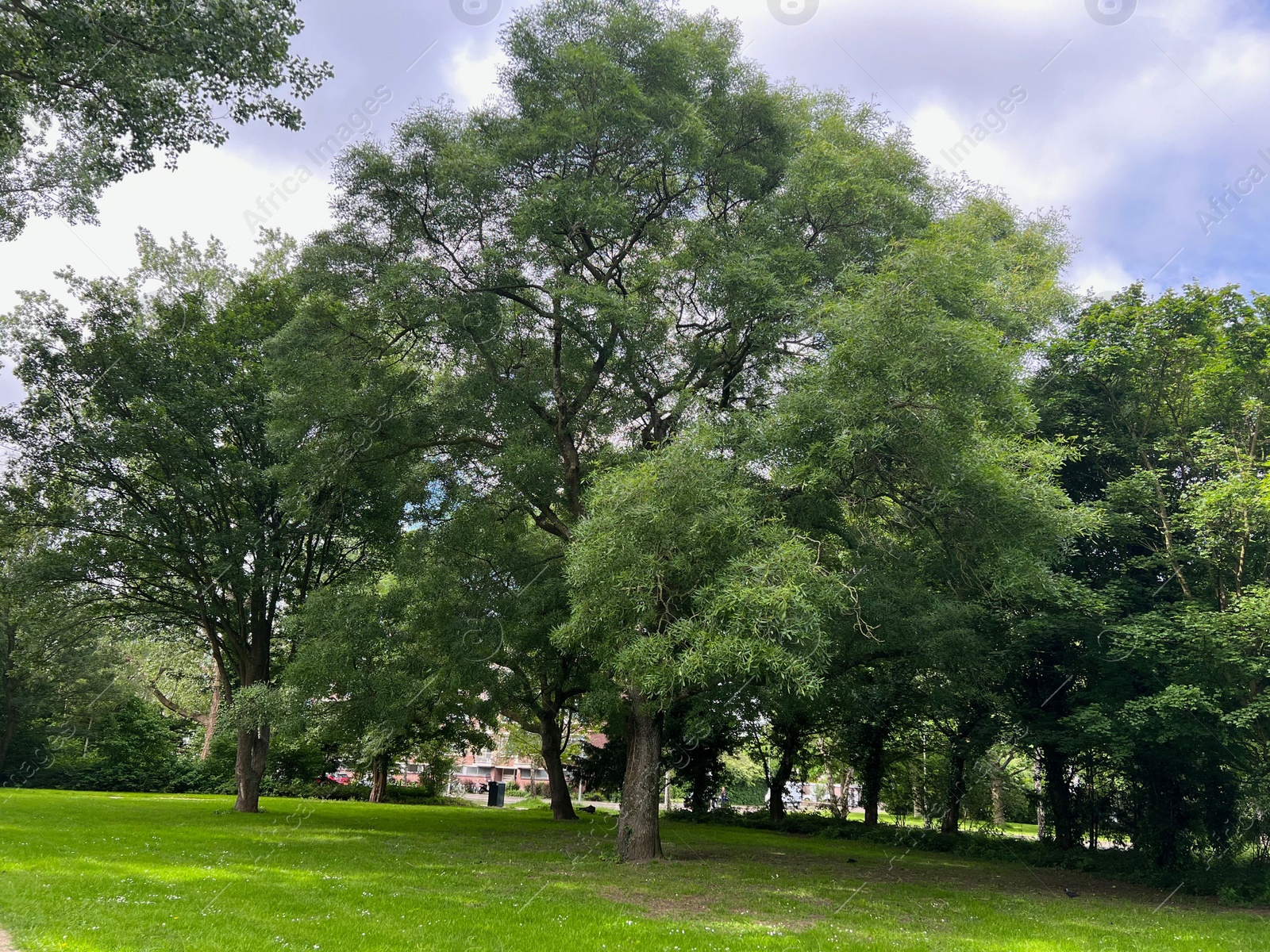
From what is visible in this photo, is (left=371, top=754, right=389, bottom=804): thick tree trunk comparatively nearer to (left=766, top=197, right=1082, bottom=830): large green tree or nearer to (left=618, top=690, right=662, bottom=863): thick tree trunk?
(left=618, top=690, right=662, bottom=863): thick tree trunk

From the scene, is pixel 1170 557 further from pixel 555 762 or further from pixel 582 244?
pixel 555 762

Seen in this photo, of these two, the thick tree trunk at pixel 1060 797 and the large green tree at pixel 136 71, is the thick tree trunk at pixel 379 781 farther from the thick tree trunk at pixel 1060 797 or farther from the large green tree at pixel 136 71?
the large green tree at pixel 136 71

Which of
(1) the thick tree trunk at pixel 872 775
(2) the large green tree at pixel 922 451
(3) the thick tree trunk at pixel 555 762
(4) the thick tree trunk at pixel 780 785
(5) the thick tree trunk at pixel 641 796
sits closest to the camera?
(2) the large green tree at pixel 922 451

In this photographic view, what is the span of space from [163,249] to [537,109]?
51.0ft

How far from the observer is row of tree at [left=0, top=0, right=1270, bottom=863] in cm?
1291

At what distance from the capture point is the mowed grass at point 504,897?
884 centimetres

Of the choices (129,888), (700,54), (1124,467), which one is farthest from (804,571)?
(1124,467)

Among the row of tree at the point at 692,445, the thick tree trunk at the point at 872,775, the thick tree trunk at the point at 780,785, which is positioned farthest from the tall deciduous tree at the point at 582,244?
the thick tree trunk at the point at 780,785

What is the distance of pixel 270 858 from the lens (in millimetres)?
14328

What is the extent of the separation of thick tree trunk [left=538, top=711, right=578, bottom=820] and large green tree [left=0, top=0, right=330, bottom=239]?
20414mm

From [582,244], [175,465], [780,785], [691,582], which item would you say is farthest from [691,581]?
[780,785]

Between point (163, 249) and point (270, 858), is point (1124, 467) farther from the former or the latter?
point (163, 249)

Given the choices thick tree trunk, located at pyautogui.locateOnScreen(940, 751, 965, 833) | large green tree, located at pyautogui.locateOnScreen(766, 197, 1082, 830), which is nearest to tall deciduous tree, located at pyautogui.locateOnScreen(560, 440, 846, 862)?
large green tree, located at pyautogui.locateOnScreen(766, 197, 1082, 830)

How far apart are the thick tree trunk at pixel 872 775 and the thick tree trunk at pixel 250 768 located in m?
21.3
